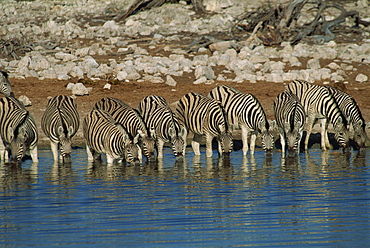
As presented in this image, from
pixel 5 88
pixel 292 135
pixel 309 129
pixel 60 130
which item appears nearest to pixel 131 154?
pixel 60 130

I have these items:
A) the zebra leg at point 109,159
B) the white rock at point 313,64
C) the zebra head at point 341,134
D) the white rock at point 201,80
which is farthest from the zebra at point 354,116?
the white rock at point 313,64

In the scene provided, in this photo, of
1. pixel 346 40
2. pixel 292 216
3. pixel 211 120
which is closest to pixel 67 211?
pixel 292 216

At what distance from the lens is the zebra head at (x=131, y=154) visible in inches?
519

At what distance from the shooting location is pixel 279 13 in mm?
28938

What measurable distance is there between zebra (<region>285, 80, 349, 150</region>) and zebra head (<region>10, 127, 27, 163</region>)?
23.4 feet

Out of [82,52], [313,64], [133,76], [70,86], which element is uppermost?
[82,52]

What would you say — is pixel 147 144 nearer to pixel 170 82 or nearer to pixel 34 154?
pixel 34 154

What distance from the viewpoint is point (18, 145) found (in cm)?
1393

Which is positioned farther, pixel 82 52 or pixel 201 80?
pixel 82 52

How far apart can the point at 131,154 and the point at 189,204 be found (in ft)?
12.4

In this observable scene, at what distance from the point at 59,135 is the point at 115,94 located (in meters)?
7.24

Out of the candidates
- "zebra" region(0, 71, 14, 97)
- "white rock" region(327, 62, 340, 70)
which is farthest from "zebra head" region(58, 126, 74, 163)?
"white rock" region(327, 62, 340, 70)

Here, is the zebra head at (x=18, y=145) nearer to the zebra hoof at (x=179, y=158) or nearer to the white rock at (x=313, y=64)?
the zebra hoof at (x=179, y=158)

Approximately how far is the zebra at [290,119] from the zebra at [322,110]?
2.61 feet
